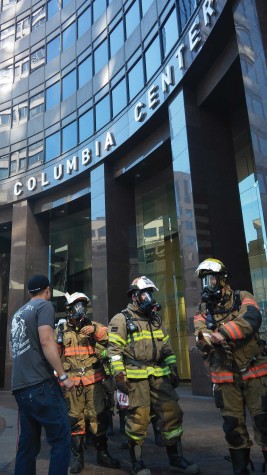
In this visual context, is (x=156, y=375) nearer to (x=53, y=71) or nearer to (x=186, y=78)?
(x=186, y=78)

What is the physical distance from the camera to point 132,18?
1616cm

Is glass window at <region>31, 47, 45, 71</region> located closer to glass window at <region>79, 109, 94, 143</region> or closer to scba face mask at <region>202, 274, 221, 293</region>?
glass window at <region>79, 109, 94, 143</region>

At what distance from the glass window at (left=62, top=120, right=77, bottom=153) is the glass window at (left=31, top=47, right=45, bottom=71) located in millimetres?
5225

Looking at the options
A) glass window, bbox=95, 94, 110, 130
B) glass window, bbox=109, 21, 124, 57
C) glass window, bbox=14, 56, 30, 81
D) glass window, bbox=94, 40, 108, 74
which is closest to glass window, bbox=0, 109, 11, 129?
glass window, bbox=14, 56, 30, 81

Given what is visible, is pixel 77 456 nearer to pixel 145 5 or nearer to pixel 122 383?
pixel 122 383

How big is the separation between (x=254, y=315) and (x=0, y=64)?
24.7m

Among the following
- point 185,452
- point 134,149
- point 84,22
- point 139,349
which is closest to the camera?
point 139,349

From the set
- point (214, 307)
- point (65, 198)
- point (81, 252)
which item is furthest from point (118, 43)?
point (214, 307)

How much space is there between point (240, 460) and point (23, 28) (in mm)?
25938

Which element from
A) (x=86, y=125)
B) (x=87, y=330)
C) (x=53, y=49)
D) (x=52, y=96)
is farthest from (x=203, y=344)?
(x=53, y=49)

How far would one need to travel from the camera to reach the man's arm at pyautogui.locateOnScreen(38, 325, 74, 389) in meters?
3.27

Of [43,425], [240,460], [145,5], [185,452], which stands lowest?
[185,452]

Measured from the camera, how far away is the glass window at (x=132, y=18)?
622 inches

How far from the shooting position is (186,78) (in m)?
12.1
